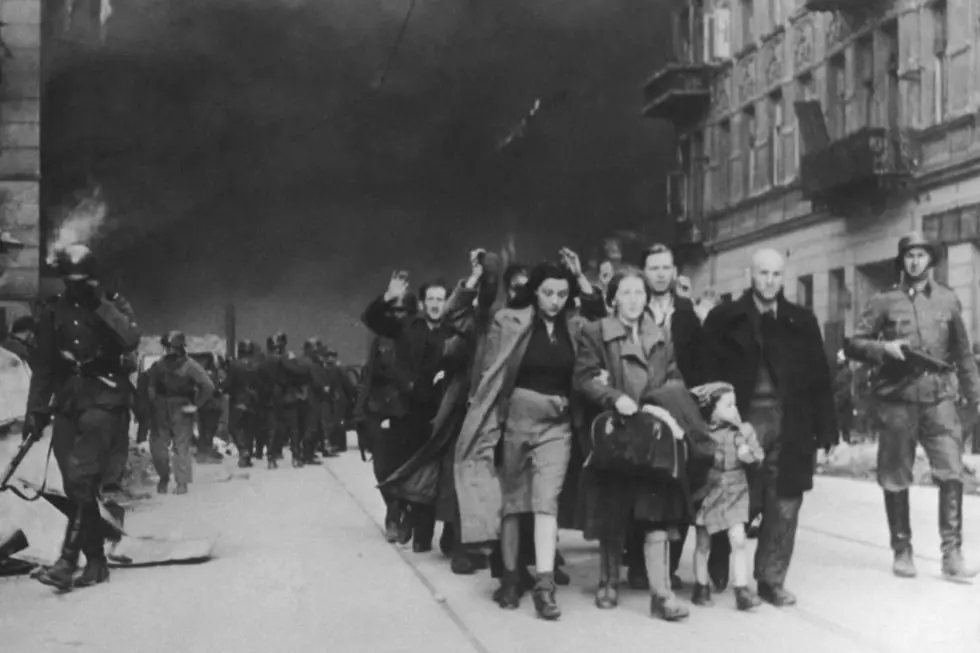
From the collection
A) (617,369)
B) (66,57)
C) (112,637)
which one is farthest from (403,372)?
(66,57)

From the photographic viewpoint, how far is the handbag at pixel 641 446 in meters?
8.02

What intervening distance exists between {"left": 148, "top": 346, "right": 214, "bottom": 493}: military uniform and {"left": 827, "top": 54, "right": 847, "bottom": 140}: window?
498 inches

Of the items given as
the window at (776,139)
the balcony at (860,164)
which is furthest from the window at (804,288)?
the window at (776,139)

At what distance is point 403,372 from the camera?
12.0 meters

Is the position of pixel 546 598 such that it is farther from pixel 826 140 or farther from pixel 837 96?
pixel 837 96

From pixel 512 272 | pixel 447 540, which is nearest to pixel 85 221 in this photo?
pixel 447 540

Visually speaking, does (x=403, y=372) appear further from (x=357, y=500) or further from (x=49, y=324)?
(x=357, y=500)

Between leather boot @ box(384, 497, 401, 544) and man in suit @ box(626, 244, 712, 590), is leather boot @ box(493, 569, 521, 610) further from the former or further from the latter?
leather boot @ box(384, 497, 401, 544)

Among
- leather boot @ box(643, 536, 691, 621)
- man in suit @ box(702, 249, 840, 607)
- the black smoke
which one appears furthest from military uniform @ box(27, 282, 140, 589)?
the black smoke

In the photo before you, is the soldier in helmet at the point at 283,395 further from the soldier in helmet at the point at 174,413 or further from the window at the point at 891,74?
the window at the point at 891,74

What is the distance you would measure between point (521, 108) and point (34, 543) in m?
14.0

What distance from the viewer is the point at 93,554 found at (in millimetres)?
9781

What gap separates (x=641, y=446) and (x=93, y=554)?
3.90 m

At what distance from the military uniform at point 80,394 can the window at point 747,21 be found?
23.4m
